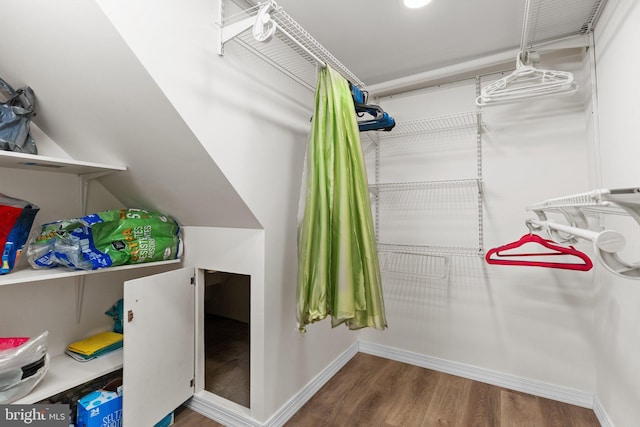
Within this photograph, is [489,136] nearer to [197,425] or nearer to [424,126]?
[424,126]

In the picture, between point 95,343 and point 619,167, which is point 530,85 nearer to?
point 619,167

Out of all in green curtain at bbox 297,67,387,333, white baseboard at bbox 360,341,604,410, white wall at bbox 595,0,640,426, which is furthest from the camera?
white baseboard at bbox 360,341,604,410

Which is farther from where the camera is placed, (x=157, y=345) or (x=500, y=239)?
(x=500, y=239)

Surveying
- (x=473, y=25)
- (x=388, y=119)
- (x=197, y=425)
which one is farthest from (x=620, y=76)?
(x=197, y=425)

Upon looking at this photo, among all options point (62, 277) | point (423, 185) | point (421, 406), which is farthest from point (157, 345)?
point (423, 185)

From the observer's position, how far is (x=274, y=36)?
4.43 feet

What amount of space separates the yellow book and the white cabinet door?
0.35 meters

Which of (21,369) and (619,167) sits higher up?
(619,167)

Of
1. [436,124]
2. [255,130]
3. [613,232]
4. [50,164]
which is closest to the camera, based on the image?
[613,232]

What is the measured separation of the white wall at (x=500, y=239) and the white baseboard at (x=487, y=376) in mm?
30

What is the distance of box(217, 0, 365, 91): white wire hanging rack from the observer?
1.08 m

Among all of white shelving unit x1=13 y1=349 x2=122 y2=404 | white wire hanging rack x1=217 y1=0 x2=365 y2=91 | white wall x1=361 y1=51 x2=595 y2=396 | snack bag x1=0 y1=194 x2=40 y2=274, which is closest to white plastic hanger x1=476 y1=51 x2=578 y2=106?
white wall x1=361 y1=51 x2=595 y2=396

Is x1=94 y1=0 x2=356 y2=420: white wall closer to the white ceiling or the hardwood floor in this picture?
the hardwood floor

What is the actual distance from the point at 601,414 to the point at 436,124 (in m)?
1.96
